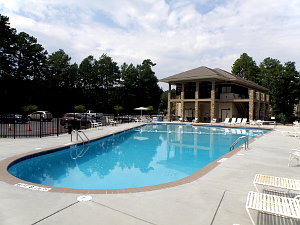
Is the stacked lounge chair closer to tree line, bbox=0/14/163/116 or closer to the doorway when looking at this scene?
the doorway

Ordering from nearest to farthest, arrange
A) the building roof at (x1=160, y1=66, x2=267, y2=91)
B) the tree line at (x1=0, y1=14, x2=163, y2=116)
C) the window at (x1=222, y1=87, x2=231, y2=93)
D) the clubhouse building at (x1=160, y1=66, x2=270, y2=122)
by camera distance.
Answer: the building roof at (x1=160, y1=66, x2=267, y2=91) < the clubhouse building at (x1=160, y1=66, x2=270, y2=122) < the window at (x1=222, y1=87, x2=231, y2=93) < the tree line at (x1=0, y1=14, x2=163, y2=116)

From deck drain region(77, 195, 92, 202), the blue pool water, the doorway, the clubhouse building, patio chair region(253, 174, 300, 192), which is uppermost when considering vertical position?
the clubhouse building

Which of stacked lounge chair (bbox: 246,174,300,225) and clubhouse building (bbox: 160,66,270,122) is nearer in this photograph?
stacked lounge chair (bbox: 246,174,300,225)

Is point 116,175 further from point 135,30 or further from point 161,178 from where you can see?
point 135,30

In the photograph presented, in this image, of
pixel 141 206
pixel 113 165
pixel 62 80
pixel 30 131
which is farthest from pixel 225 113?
pixel 62 80

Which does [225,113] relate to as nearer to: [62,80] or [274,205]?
[274,205]

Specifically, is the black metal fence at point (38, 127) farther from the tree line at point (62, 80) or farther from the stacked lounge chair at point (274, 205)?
the tree line at point (62, 80)

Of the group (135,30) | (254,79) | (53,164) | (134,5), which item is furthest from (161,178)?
(254,79)

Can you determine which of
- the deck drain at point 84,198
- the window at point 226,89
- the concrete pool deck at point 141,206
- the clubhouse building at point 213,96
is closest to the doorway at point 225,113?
the clubhouse building at point 213,96

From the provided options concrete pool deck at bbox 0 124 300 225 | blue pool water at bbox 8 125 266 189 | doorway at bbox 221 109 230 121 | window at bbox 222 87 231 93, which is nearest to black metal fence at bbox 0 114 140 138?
blue pool water at bbox 8 125 266 189

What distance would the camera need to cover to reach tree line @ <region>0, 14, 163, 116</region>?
3572 centimetres

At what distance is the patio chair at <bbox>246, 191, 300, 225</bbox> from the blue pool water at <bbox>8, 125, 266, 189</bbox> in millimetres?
4466

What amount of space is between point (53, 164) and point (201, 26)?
14.6 meters

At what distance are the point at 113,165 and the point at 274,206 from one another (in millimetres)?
7381
